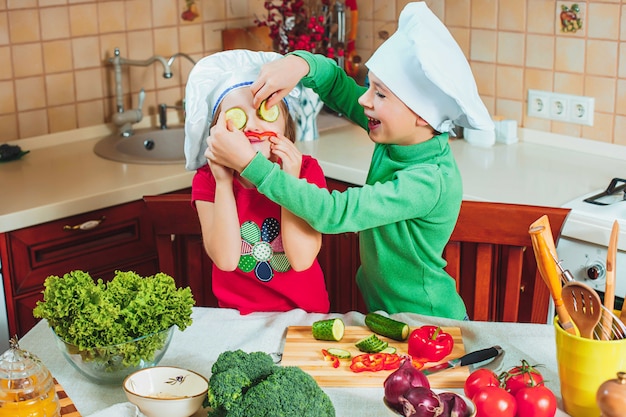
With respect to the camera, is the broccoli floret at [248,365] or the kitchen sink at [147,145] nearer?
the broccoli floret at [248,365]

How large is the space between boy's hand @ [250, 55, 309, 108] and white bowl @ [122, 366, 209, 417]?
0.52 metres

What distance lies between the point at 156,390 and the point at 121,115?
1.81 metres

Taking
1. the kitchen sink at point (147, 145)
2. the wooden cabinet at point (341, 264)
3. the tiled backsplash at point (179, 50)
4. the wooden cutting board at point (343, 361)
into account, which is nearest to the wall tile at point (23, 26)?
the tiled backsplash at point (179, 50)

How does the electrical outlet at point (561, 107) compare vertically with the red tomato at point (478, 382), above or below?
above

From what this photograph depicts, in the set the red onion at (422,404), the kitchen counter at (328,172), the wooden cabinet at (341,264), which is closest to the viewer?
the red onion at (422,404)

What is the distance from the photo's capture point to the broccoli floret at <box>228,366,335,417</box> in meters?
1.11

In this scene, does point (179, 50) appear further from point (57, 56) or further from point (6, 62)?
point (6, 62)

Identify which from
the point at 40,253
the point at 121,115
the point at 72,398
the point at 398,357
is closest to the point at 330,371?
the point at 398,357

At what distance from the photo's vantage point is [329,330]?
1441 millimetres

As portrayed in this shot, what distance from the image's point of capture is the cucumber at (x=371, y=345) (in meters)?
1.40

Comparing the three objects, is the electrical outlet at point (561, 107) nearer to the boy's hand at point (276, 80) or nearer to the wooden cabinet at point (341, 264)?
the wooden cabinet at point (341, 264)

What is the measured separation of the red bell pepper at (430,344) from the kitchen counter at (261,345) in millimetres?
61

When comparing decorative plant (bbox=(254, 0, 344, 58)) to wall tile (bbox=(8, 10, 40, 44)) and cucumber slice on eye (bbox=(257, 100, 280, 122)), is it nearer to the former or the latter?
wall tile (bbox=(8, 10, 40, 44))

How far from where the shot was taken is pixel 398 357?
1.38m
